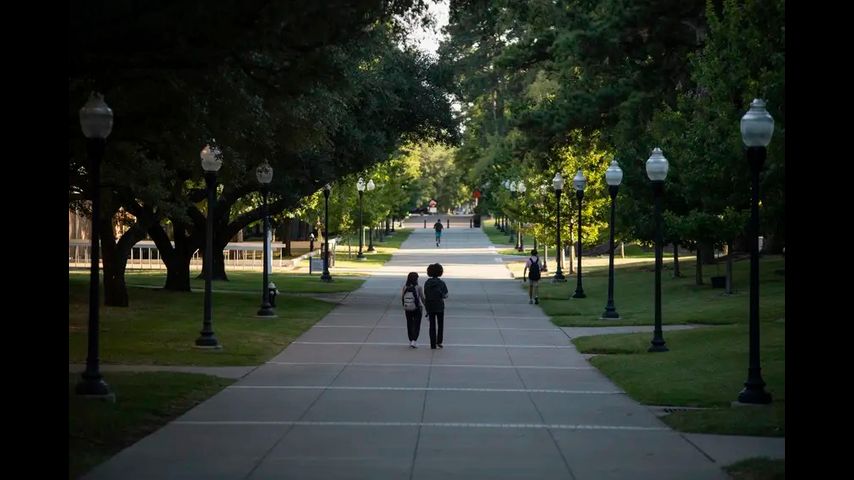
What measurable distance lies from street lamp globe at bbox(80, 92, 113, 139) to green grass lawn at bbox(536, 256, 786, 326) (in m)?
16.8

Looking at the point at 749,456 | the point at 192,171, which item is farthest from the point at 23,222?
the point at 192,171

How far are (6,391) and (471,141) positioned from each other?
98.7m

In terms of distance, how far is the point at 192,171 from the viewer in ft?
112

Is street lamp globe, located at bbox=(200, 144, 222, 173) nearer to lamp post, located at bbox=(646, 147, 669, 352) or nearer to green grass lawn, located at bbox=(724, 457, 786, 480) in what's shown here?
lamp post, located at bbox=(646, 147, 669, 352)

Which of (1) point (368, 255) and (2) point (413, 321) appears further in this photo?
(1) point (368, 255)

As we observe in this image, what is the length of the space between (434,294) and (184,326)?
7002mm

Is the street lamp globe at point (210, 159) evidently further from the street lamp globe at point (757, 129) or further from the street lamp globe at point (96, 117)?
the street lamp globe at point (757, 129)

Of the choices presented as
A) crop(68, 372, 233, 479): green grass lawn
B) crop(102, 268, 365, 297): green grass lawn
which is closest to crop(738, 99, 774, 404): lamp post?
crop(68, 372, 233, 479): green grass lawn

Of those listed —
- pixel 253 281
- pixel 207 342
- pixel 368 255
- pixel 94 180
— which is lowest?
pixel 207 342

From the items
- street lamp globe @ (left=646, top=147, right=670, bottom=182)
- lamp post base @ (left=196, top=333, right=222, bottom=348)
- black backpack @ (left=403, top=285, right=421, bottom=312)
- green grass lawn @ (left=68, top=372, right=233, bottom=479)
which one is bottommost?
green grass lawn @ (left=68, top=372, right=233, bottom=479)

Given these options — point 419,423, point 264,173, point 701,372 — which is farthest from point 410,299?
point 419,423

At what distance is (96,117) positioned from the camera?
17094 millimetres

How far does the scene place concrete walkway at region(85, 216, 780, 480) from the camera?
12.6 metres

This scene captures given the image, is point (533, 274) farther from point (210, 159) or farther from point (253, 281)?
point (210, 159)
